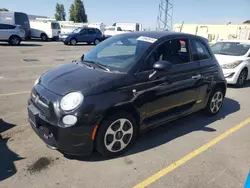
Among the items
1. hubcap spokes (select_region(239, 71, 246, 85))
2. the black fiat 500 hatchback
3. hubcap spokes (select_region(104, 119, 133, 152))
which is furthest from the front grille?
hubcap spokes (select_region(239, 71, 246, 85))

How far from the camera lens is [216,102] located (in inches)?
215

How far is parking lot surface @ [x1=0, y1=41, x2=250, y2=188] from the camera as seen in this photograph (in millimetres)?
3117

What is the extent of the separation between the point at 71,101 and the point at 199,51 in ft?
9.45

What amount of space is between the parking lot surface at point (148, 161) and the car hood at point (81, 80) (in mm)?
976

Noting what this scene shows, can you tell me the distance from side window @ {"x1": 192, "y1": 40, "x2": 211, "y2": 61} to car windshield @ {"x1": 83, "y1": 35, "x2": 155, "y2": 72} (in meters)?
1.16

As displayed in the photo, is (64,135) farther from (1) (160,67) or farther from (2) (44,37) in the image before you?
(2) (44,37)

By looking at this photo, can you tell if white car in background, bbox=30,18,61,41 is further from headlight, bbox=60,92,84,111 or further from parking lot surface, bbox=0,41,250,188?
headlight, bbox=60,92,84,111

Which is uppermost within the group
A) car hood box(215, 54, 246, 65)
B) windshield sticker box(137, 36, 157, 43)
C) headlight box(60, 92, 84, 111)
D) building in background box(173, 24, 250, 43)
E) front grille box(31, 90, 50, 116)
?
building in background box(173, 24, 250, 43)

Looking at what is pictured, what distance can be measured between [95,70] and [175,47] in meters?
1.51

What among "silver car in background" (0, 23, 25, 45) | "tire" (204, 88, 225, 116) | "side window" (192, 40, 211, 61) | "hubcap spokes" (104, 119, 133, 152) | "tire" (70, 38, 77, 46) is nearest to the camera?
"hubcap spokes" (104, 119, 133, 152)

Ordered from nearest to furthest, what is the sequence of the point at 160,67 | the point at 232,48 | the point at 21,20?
1. the point at 160,67
2. the point at 232,48
3. the point at 21,20

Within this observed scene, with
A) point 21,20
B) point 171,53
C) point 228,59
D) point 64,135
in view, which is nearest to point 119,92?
point 64,135

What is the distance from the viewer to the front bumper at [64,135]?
3154 mm

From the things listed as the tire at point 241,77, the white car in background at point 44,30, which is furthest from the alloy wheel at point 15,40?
the tire at point 241,77
